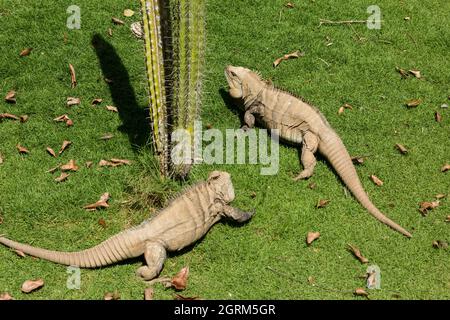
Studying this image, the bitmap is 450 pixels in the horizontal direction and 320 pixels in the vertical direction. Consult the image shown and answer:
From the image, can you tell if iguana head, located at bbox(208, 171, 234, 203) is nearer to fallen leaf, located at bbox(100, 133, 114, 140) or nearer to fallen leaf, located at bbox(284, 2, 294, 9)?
fallen leaf, located at bbox(100, 133, 114, 140)

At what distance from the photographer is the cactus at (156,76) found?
5336 millimetres

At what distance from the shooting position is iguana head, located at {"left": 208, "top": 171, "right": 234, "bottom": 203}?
6.04 meters

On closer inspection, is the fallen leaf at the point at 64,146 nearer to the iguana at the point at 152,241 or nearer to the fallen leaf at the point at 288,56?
the iguana at the point at 152,241

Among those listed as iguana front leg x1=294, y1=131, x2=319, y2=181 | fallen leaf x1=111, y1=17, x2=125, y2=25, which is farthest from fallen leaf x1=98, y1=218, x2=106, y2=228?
fallen leaf x1=111, y1=17, x2=125, y2=25

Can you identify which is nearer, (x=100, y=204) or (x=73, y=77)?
(x=100, y=204)

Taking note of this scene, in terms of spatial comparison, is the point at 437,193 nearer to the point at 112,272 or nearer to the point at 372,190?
the point at 372,190

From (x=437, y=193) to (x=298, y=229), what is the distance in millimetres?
1985

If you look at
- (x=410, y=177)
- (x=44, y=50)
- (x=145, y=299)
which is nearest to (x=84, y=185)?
(x=145, y=299)

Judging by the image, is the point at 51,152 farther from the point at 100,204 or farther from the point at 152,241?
the point at 152,241

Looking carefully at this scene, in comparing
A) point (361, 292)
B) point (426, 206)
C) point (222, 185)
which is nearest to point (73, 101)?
point (222, 185)

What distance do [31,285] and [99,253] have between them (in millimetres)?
754

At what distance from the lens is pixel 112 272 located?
5.65 metres

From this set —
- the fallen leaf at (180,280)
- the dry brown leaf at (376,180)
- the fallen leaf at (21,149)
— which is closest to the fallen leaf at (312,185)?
the dry brown leaf at (376,180)

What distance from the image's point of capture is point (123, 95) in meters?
7.10
